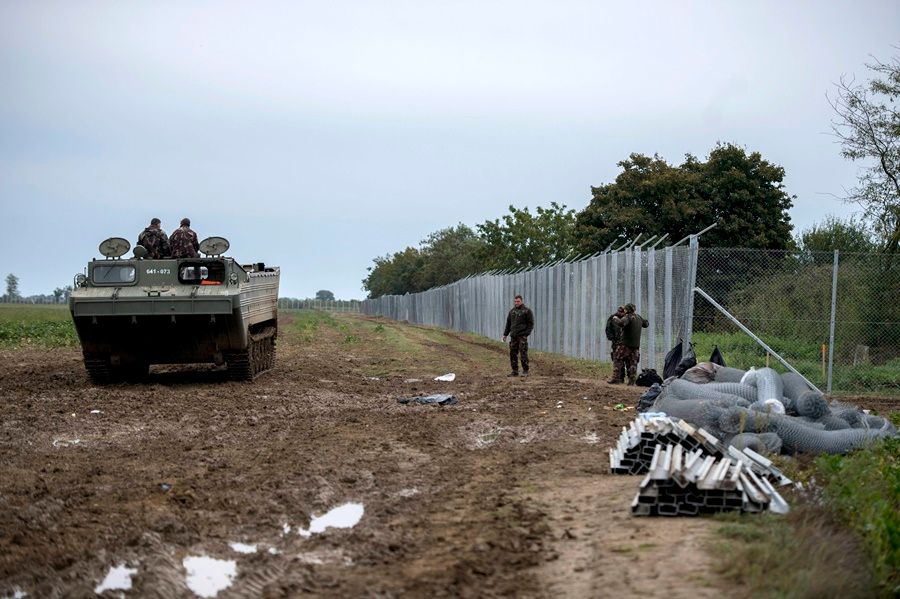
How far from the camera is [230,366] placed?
1923 cm

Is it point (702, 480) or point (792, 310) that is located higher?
point (792, 310)

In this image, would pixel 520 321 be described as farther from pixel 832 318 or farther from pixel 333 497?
pixel 333 497

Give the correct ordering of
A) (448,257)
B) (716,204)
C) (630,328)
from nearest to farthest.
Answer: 1. (630,328)
2. (716,204)
3. (448,257)

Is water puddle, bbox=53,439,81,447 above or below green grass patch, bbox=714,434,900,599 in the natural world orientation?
below

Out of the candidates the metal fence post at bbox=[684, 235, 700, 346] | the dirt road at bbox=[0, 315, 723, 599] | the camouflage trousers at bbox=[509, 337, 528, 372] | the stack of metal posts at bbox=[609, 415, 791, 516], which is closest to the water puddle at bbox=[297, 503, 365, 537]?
the dirt road at bbox=[0, 315, 723, 599]

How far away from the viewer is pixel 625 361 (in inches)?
747

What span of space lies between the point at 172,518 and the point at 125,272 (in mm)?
11395

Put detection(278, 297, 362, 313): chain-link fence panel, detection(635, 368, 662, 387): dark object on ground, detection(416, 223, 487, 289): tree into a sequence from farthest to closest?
1. detection(278, 297, 362, 313): chain-link fence panel
2. detection(416, 223, 487, 289): tree
3. detection(635, 368, 662, 387): dark object on ground

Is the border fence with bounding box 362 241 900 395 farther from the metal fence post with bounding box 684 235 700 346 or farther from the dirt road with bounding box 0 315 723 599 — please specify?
the dirt road with bounding box 0 315 723 599

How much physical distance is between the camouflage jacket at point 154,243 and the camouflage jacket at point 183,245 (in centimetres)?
14

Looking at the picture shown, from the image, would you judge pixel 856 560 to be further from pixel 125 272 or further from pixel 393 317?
Answer: pixel 393 317

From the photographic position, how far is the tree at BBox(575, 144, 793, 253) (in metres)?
38.4

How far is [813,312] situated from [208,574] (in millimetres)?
13251

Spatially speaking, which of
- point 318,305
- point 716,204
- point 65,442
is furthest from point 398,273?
point 65,442
